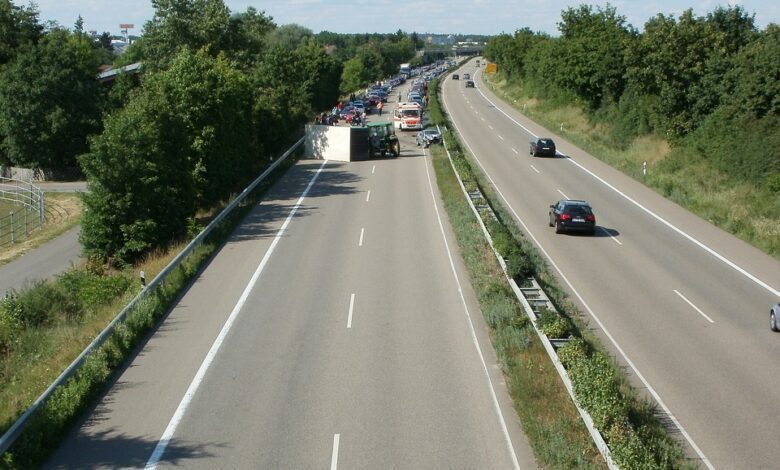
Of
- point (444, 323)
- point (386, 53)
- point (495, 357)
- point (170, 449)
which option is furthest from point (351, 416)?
point (386, 53)

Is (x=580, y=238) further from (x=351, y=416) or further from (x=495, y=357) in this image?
(x=351, y=416)

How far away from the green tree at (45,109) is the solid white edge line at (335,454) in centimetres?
5223

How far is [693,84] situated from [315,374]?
129 feet

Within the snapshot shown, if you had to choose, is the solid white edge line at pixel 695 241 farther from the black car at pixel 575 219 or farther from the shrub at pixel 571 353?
the shrub at pixel 571 353

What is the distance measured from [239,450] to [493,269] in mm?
13322

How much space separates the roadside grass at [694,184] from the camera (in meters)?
33.2

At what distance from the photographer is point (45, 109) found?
198 feet

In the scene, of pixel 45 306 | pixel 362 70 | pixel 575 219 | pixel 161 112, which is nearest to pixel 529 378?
pixel 45 306

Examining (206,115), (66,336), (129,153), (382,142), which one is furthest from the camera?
(382,142)

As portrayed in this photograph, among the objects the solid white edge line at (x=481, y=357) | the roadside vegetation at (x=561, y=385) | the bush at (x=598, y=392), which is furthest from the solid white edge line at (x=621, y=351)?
the solid white edge line at (x=481, y=357)

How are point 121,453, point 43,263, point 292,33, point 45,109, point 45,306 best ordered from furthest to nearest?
point 292,33 → point 45,109 → point 43,263 → point 45,306 → point 121,453

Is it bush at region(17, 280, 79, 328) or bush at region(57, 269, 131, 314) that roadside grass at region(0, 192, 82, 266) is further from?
bush at region(17, 280, 79, 328)

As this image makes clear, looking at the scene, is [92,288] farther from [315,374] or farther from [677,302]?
[677,302]

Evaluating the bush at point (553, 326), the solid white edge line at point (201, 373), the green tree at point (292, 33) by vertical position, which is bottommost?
the solid white edge line at point (201, 373)
